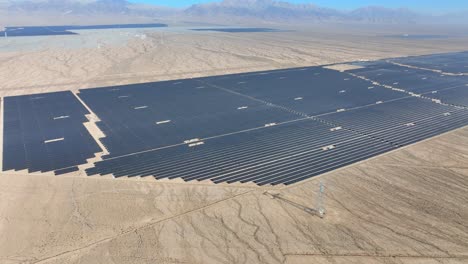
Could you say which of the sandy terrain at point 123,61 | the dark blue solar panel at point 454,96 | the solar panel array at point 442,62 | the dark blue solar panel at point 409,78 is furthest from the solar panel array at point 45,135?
the solar panel array at point 442,62

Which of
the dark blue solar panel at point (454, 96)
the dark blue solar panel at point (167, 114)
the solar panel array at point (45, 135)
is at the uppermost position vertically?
the dark blue solar panel at point (454, 96)

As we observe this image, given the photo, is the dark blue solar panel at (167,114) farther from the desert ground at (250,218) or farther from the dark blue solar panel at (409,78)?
the dark blue solar panel at (409,78)

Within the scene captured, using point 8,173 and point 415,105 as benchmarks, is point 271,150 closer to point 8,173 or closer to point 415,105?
point 8,173

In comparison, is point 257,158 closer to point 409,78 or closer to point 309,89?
point 309,89

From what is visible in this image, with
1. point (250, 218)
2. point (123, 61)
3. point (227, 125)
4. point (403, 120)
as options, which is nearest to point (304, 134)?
point (227, 125)

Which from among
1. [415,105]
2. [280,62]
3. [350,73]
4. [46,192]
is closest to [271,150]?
[46,192]
